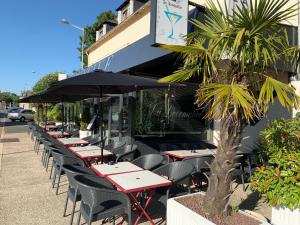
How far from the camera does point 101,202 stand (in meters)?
3.38

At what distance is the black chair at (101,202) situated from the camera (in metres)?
3.32

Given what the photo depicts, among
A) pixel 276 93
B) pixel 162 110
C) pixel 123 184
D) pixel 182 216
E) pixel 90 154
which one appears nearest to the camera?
pixel 276 93

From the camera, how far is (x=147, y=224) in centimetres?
415

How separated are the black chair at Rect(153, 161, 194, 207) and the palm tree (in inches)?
32.6

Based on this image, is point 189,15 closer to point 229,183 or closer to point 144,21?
point 144,21

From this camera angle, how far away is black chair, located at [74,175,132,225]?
10.9ft

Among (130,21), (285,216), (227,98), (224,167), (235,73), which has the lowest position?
(285,216)

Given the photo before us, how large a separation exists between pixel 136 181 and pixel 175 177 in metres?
0.90

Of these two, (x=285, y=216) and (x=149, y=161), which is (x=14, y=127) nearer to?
(x=149, y=161)

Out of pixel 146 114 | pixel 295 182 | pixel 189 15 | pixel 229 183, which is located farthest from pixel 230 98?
pixel 146 114

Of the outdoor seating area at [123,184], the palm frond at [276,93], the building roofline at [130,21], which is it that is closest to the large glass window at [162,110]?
the outdoor seating area at [123,184]

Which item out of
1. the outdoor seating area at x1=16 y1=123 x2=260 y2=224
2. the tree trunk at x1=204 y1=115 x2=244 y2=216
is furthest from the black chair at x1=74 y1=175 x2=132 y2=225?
the tree trunk at x1=204 y1=115 x2=244 y2=216

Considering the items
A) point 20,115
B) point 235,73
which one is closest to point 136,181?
point 235,73

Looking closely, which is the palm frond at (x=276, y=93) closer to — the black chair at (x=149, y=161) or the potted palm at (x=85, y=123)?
the black chair at (x=149, y=161)
